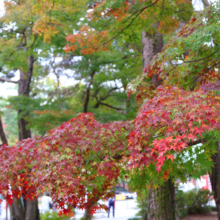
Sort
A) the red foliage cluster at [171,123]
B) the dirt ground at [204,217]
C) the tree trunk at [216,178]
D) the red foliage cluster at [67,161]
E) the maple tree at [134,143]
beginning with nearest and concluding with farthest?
the red foliage cluster at [171,123]
the maple tree at [134,143]
the red foliage cluster at [67,161]
the tree trunk at [216,178]
the dirt ground at [204,217]

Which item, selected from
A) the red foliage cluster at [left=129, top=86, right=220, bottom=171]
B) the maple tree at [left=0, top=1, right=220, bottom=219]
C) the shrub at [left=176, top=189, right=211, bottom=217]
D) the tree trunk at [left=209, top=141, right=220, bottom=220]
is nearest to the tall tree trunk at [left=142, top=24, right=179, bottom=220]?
the tree trunk at [left=209, top=141, right=220, bottom=220]

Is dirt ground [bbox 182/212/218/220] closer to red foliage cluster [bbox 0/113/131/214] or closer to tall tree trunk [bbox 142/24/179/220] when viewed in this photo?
tall tree trunk [bbox 142/24/179/220]

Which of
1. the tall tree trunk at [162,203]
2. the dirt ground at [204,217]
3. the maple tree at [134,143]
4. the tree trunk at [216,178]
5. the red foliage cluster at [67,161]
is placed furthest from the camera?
the dirt ground at [204,217]

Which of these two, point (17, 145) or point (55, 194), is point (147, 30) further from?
point (55, 194)

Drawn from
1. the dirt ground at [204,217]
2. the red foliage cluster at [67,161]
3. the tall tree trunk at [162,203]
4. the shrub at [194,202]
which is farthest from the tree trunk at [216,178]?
the shrub at [194,202]

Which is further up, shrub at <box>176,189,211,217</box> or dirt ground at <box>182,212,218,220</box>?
shrub at <box>176,189,211,217</box>

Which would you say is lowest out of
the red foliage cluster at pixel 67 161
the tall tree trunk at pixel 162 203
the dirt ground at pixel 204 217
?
the dirt ground at pixel 204 217

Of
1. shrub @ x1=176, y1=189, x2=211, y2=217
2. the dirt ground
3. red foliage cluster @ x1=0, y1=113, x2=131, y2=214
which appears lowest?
the dirt ground

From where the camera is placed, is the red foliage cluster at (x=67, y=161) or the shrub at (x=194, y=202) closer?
the red foliage cluster at (x=67, y=161)

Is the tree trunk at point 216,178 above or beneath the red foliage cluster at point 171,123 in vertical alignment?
beneath

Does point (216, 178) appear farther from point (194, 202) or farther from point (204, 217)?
point (194, 202)

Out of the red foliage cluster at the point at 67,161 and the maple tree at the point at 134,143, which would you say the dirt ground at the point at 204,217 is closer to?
the maple tree at the point at 134,143

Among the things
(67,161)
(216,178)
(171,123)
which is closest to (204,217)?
(216,178)

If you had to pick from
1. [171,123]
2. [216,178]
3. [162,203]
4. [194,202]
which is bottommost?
[194,202]
